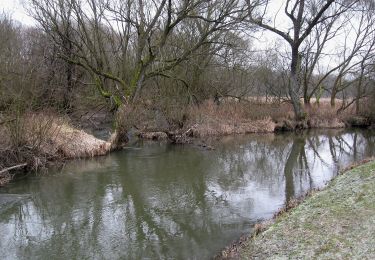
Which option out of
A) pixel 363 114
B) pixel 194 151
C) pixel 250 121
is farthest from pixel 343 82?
pixel 194 151

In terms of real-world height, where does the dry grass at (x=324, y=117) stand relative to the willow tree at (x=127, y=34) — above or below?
below

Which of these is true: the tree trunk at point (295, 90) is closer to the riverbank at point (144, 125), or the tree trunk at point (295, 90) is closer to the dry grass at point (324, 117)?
the riverbank at point (144, 125)

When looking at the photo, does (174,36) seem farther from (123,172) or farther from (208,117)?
(123,172)

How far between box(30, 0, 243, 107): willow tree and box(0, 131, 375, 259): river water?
4.55 m

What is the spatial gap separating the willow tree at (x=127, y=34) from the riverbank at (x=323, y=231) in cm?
1147

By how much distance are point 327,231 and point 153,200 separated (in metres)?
4.75

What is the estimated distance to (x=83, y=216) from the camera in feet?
27.4

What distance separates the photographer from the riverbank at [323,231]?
5320 millimetres

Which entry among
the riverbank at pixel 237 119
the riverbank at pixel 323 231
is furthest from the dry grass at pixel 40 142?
the riverbank at pixel 323 231

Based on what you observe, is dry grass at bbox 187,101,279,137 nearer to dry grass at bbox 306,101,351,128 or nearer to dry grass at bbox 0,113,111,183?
dry grass at bbox 306,101,351,128

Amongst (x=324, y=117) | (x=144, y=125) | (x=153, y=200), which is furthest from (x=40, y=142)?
(x=324, y=117)

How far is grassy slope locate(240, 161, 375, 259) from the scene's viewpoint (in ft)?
17.4

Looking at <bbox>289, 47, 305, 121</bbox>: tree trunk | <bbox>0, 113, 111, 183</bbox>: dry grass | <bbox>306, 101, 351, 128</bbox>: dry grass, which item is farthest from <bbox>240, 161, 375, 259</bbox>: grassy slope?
<bbox>306, 101, 351, 128</bbox>: dry grass

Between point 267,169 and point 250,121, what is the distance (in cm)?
1056
